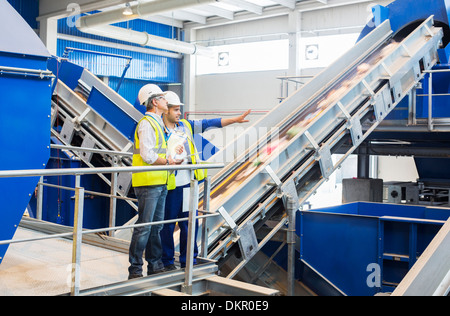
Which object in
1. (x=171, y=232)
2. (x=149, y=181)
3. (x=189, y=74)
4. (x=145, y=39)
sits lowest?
(x=171, y=232)

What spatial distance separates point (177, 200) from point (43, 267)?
1.26 m

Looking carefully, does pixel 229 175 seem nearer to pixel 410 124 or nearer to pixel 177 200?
pixel 177 200

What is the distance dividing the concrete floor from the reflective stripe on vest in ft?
2.71

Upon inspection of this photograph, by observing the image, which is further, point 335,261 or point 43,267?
point 335,261

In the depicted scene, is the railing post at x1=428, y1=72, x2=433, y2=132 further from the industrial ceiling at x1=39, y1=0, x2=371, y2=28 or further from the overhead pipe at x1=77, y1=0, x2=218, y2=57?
the industrial ceiling at x1=39, y1=0, x2=371, y2=28

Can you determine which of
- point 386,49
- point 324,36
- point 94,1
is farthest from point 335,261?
point 324,36

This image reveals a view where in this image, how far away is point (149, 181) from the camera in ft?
12.7

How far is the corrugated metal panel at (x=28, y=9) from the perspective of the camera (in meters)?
16.3

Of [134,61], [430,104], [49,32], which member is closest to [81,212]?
[430,104]

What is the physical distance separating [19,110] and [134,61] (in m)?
17.2

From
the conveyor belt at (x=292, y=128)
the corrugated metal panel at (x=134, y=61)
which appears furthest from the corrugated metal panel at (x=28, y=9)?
the conveyor belt at (x=292, y=128)

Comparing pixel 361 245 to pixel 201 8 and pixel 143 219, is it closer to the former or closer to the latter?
pixel 143 219

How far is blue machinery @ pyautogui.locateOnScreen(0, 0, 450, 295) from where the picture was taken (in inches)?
209
